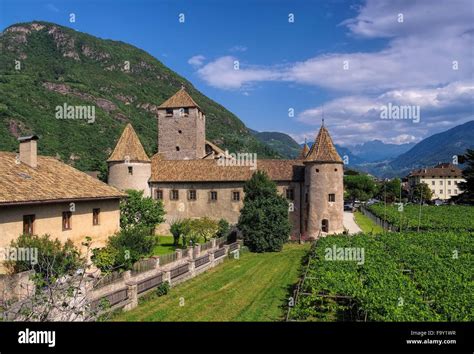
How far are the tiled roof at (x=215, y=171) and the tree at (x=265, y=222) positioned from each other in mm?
4564

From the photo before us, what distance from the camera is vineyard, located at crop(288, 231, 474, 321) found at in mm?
12430

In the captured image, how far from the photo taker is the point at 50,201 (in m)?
19.5

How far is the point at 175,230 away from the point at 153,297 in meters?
13.7

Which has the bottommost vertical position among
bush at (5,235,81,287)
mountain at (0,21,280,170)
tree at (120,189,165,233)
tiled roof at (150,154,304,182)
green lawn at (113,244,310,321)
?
green lawn at (113,244,310,321)

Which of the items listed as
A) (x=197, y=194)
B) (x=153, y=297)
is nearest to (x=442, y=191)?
(x=197, y=194)

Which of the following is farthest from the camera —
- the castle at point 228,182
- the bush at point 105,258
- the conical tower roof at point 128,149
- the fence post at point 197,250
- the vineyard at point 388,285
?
the conical tower roof at point 128,149

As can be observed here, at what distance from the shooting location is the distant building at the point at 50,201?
18.0m

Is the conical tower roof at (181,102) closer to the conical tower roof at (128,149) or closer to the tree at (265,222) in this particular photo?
the conical tower roof at (128,149)

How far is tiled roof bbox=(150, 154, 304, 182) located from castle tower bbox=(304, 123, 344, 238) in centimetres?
243

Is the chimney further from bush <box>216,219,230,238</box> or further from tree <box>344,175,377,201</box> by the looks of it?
tree <box>344,175,377,201</box>

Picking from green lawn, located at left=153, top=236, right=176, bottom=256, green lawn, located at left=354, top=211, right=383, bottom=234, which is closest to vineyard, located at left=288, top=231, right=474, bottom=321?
green lawn, located at left=153, top=236, right=176, bottom=256

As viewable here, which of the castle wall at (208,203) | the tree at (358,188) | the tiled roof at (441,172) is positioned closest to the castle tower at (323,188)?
the castle wall at (208,203)

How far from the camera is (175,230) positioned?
31609 mm
